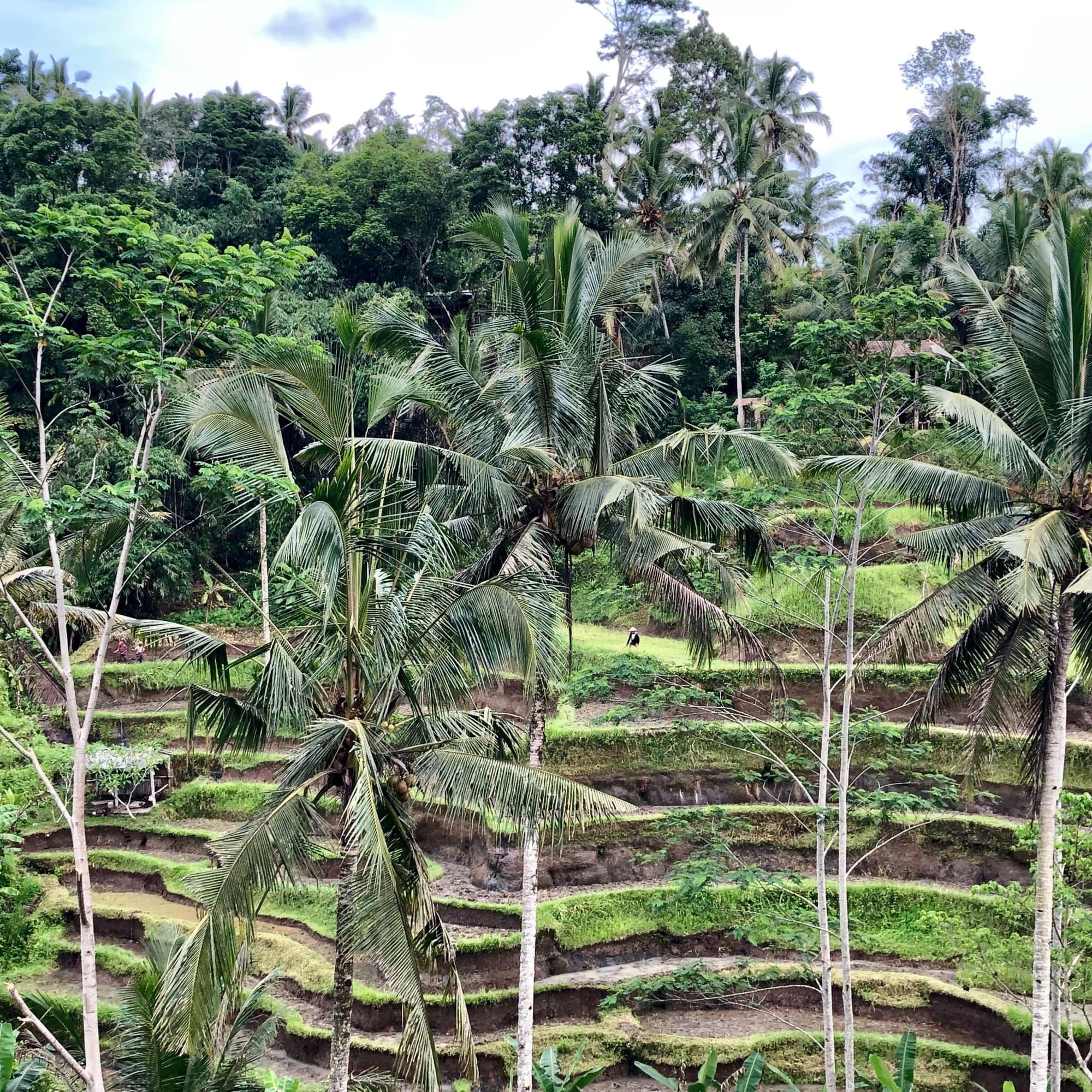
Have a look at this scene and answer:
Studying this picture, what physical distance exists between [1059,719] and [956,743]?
8528 mm

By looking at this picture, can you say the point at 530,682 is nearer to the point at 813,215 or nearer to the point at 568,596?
the point at 568,596

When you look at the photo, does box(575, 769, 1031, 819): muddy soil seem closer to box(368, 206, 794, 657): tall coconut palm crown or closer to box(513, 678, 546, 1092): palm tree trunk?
box(513, 678, 546, 1092): palm tree trunk

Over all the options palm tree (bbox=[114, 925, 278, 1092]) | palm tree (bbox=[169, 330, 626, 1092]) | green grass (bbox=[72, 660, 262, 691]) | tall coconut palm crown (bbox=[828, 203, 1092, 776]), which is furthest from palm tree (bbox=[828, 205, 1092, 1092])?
green grass (bbox=[72, 660, 262, 691])

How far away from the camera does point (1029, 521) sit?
34.7 ft

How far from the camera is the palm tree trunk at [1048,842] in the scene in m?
9.99

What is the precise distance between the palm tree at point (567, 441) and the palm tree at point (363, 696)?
1.80m

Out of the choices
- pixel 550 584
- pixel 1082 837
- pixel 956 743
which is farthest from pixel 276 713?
pixel 956 743

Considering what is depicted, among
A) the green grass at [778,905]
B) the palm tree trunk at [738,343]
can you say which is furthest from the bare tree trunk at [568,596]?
the palm tree trunk at [738,343]

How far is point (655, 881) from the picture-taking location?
18.1m

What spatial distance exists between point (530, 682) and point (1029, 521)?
5.47m

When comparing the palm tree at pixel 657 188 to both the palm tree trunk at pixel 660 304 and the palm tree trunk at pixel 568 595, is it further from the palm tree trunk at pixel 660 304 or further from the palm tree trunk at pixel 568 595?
the palm tree trunk at pixel 568 595

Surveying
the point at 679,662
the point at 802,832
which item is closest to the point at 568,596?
the point at 802,832

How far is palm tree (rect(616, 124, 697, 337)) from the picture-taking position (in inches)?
1141

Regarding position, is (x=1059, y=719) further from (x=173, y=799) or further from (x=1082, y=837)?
(x=173, y=799)
